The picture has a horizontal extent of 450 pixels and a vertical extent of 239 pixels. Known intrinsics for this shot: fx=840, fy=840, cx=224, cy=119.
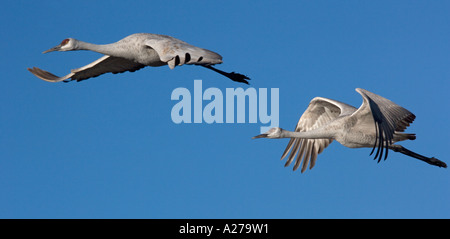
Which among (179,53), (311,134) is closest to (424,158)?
(311,134)

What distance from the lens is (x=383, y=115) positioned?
1823 cm

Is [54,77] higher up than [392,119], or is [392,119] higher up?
[54,77]

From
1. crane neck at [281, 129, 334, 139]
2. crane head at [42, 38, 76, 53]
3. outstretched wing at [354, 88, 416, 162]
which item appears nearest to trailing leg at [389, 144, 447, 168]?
Answer: outstretched wing at [354, 88, 416, 162]

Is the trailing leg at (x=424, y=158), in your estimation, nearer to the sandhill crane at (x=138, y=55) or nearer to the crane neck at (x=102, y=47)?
the sandhill crane at (x=138, y=55)

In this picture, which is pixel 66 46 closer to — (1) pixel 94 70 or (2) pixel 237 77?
(1) pixel 94 70

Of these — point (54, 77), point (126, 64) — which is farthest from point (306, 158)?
point (54, 77)

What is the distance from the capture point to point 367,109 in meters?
18.6

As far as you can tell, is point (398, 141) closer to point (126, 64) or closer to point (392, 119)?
point (392, 119)

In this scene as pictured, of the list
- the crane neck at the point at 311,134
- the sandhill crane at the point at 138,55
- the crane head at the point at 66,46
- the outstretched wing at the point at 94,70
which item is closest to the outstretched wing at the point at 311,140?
the crane neck at the point at 311,134

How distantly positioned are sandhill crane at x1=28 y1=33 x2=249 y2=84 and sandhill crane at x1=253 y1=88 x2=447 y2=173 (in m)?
2.24

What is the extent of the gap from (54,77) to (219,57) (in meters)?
5.22

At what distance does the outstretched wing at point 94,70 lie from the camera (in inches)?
784

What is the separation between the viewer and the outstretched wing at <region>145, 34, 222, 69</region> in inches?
655

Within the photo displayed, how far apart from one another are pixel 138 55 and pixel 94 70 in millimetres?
2335
